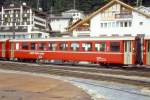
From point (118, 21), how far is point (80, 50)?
24.1 m

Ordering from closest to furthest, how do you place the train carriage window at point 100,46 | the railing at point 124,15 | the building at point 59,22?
the train carriage window at point 100,46
the railing at point 124,15
the building at point 59,22

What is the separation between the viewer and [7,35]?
9075cm

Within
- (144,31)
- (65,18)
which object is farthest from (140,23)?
(65,18)

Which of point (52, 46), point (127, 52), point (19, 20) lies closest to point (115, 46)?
point (127, 52)

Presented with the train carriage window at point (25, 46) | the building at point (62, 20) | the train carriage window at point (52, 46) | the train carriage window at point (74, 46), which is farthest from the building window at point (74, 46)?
the building at point (62, 20)

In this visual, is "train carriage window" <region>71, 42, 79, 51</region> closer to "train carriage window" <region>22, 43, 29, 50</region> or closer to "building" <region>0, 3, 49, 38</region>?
"train carriage window" <region>22, 43, 29, 50</region>

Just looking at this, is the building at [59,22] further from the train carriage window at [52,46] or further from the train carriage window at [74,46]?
the train carriage window at [74,46]

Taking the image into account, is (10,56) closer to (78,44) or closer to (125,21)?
(78,44)

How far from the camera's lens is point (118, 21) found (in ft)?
184

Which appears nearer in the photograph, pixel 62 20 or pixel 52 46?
pixel 52 46

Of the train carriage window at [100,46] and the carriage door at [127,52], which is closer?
the carriage door at [127,52]

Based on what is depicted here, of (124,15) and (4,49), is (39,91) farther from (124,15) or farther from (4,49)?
(124,15)

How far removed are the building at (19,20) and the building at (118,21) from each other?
3342cm

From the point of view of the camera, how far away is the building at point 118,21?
5441 cm
